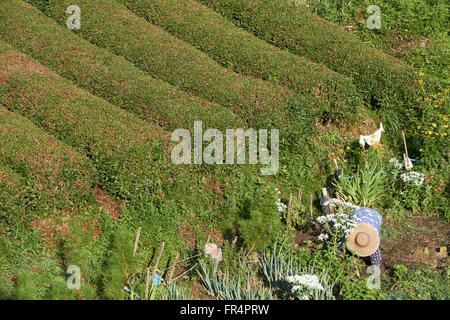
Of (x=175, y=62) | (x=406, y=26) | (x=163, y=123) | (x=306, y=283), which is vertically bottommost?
(x=306, y=283)

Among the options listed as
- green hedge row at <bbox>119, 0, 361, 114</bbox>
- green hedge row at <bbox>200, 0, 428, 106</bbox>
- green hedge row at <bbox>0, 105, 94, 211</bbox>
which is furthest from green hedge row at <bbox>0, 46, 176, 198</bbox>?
green hedge row at <bbox>200, 0, 428, 106</bbox>

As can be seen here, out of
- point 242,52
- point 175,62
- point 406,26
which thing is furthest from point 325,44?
point 175,62

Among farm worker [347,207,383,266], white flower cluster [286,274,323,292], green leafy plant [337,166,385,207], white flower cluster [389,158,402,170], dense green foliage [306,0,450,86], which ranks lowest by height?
white flower cluster [286,274,323,292]

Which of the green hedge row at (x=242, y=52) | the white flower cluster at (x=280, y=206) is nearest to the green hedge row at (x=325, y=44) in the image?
the green hedge row at (x=242, y=52)

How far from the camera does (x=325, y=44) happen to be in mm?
12922

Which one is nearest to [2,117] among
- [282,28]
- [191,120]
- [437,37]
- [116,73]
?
[116,73]

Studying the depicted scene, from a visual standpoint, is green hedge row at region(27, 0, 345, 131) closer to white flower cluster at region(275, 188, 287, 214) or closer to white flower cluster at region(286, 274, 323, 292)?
white flower cluster at region(275, 188, 287, 214)

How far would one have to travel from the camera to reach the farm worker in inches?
320

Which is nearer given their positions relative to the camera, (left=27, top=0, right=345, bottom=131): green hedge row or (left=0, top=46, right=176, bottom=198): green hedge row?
(left=0, top=46, right=176, bottom=198): green hedge row

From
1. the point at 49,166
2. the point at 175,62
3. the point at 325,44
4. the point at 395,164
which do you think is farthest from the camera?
the point at 325,44

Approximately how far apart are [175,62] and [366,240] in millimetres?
5813

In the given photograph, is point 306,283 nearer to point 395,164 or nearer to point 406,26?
point 395,164

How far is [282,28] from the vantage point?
13461 millimetres

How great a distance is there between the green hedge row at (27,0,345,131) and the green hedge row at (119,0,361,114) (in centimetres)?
37
